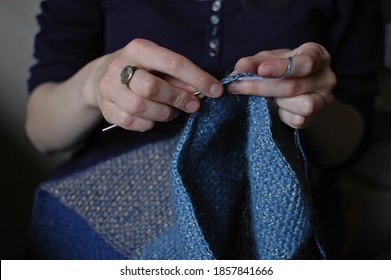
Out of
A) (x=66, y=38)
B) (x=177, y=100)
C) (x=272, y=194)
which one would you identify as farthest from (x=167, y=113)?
(x=66, y=38)

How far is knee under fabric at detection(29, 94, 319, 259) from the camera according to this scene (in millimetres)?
446

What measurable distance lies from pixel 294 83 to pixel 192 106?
95 mm

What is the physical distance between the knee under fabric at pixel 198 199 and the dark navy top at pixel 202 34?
0.14 ft

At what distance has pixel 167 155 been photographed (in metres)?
0.56

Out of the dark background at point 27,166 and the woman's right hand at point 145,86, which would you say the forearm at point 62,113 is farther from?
the dark background at point 27,166

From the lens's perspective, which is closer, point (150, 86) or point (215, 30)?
point (150, 86)

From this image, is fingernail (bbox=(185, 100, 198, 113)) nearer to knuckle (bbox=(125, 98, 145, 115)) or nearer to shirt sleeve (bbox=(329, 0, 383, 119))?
knuckle (bbox=(125, 98, 145, 115))

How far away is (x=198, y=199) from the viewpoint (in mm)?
468

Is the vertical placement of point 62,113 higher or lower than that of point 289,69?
lower

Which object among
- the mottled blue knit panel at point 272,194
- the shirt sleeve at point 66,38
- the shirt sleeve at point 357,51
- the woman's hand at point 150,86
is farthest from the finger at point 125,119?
the shirt sleeve at point 357,51

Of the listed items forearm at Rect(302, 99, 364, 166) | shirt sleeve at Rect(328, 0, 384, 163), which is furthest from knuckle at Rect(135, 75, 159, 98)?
shirt sleeve at Rect(328, 0, 384, 163)

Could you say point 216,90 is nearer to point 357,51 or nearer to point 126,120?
point 126,120

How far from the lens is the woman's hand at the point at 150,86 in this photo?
41 centimetres
